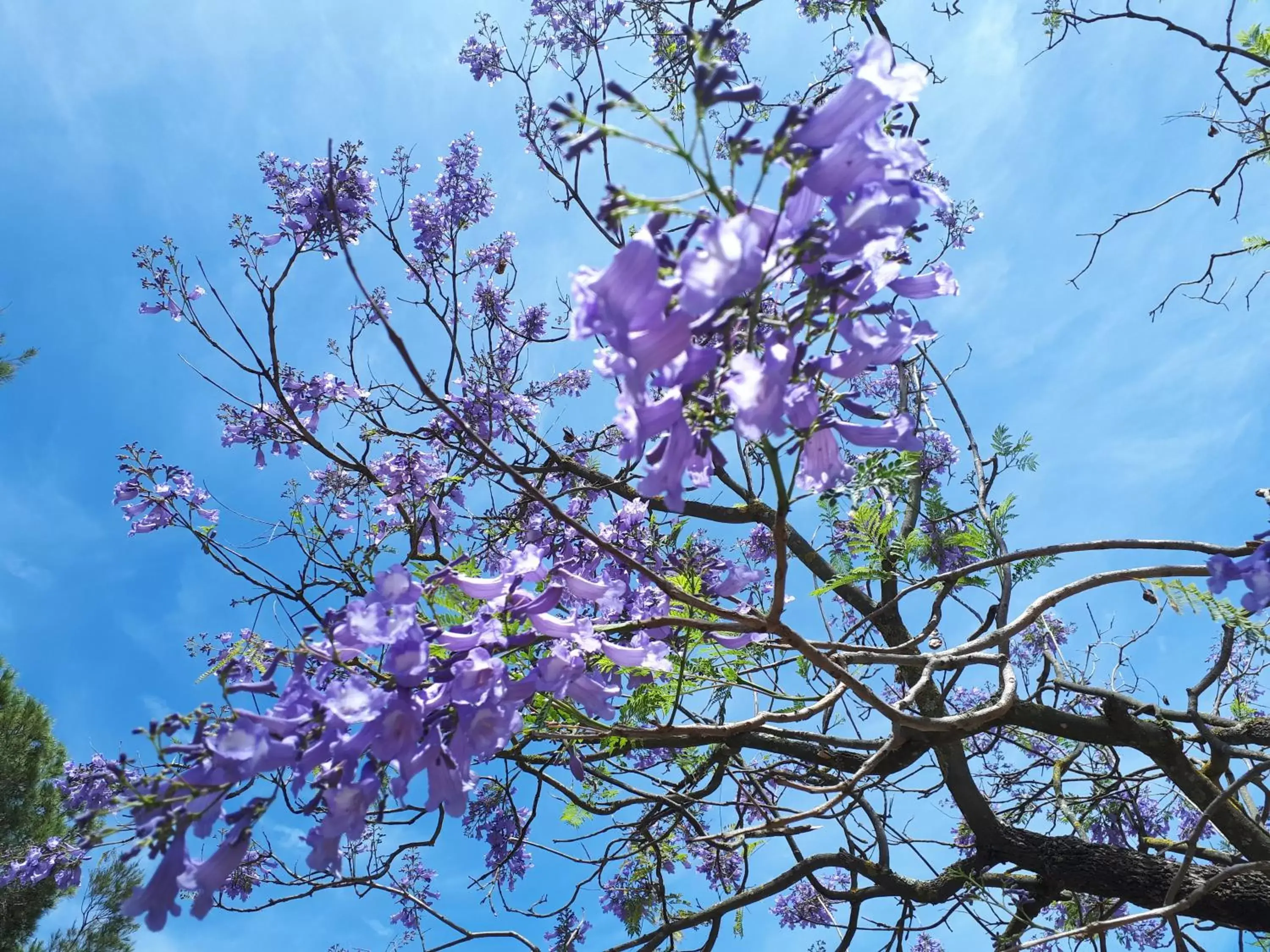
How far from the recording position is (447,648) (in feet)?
3.74

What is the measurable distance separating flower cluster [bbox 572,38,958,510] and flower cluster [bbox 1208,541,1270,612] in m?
0.89

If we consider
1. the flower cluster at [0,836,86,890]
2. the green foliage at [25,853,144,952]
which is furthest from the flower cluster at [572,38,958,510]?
the green foliage at [25,853,144,952]

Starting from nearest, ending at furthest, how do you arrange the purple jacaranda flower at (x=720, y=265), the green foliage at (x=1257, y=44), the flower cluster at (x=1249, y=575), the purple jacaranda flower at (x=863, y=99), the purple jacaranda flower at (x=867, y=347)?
the purple jacaranda flower at (x=720, y=265) < the purple jacaranda flower at (x=863, y=99) < the purple jacaranda flower at (x=867, y=347) < the flower cluster at (x=1249, y=575) < the green foliage at (x=1257, y=44)

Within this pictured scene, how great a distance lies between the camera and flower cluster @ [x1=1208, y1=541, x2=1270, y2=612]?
1413 millimetres

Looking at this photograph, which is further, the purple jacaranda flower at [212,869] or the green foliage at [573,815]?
the green foliage at [573,815]

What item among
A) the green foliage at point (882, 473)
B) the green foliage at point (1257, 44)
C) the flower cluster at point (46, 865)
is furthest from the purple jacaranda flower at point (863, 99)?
the flower cluster at point (46, 865)

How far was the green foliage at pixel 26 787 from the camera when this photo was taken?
11.1m

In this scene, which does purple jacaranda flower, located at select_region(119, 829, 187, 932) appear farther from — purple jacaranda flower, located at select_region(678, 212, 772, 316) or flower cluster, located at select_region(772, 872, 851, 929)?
flower cluster, located at select_region(772, 872, 851, 929)

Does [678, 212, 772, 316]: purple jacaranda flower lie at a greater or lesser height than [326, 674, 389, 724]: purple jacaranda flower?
greater

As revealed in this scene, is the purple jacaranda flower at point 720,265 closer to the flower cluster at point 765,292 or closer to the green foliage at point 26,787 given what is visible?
the flower cluster at point 765,292

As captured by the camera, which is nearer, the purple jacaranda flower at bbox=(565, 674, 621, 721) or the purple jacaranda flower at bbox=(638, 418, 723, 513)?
the purple jacaranda flower at bbox=(638, 418, 723, 513)

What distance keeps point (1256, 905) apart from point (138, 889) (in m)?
3.56

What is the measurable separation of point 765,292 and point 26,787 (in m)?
15.3

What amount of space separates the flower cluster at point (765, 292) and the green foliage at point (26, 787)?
1371 centimetres
